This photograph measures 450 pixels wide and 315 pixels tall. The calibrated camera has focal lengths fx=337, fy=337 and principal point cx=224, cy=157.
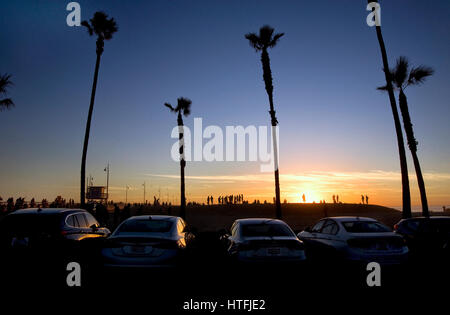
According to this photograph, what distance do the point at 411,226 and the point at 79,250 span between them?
9.37 m

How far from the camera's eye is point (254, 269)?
6.54m

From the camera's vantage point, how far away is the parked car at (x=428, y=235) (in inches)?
346

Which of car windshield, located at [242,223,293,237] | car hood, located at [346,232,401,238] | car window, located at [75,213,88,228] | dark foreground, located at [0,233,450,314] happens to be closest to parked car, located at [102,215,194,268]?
dark foreground, located at [0,233,450,314]

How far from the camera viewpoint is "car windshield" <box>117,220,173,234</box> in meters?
7.19

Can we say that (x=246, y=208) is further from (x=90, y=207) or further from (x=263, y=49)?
(x=263, y=49)

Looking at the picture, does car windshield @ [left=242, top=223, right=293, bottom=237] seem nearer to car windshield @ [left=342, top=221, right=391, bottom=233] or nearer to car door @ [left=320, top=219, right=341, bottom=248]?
car door @ [left=320, top=219, right=341, bottom=248]

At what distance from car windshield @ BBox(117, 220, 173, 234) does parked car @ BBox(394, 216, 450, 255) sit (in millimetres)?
6916

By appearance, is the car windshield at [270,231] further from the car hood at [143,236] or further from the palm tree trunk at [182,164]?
the palm tree trunk at [182,164]

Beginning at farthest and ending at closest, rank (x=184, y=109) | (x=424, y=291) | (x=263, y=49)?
1. (x=184, y=109)
2. (x=263, y=49)
3. (x=424, y=291)

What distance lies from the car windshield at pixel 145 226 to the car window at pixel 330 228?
4120 millimetres

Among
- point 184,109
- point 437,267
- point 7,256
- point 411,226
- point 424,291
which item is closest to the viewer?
point 7,256

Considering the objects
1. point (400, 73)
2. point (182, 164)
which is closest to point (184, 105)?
point (182, 164)

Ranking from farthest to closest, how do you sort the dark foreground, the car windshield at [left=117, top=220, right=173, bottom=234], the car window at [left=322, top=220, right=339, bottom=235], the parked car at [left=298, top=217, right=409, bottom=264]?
the car window at [left=322, top=220, right=339, bottom=235], the parked car at [left=298, top=217, right=409, bottom=264], the car windshield at [left=117, top=220, right=173, bottom=234], the dark foreground
